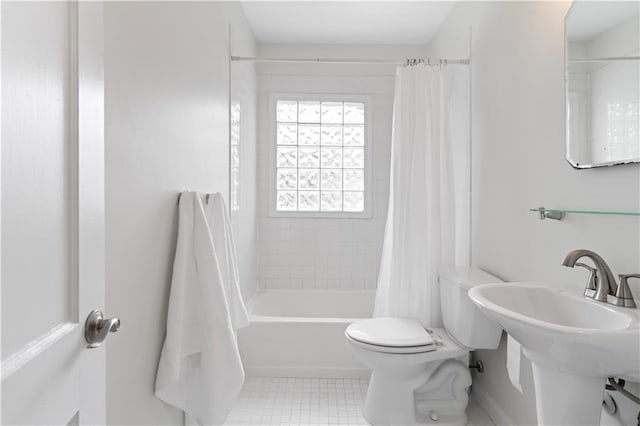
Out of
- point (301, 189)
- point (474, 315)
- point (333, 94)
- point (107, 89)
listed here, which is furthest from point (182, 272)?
point (333, 94)

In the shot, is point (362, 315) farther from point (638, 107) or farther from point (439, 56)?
point (638, 107)

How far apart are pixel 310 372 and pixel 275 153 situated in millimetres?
1889

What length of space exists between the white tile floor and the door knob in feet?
5.04

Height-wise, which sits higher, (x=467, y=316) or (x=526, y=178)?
(x=526, y=178)

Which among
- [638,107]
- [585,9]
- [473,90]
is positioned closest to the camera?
[638,107]

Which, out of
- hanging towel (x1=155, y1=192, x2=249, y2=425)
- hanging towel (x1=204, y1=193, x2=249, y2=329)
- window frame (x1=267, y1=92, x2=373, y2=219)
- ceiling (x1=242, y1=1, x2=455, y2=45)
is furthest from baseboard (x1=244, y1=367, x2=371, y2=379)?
ceiling (x1=242, y1=1, x2=455, y2=45)

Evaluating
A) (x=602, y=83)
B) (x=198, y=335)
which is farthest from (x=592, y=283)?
(x=198, y=335)

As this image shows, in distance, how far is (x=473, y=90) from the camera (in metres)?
2.47

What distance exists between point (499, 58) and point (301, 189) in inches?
77.9

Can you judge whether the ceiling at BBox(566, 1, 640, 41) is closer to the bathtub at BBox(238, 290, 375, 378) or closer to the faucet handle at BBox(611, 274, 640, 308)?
the faucet handle at BBox(611, 274, 640, 308)

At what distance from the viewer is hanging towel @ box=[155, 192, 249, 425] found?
4.66ft

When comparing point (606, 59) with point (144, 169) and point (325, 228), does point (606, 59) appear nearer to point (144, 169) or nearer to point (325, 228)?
point (144, 169)

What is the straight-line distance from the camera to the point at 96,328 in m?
0.80

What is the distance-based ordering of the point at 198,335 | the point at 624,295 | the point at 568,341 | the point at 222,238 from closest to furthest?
the point at 568,341
the point at 624,295
the point at 198,335
the point at 222,238
